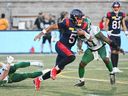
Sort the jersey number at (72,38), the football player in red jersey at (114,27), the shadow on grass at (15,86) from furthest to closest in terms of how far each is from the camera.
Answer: the football player in red jersey at (114,27)
the shadow on grass at (15,86)
the jersey number at (72,38)

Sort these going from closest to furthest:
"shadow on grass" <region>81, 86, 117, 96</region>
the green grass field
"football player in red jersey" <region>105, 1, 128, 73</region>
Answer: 1. "shadow on grass" <region>81, 86, 117, 96</region>
2. the green grass field
3. "football player in red jersey" <region>105, 1, 128, 73</region>

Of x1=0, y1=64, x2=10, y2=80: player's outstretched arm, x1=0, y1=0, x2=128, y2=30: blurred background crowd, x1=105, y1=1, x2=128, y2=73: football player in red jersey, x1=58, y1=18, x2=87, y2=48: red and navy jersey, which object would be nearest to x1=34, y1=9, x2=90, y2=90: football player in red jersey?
x1=58, y1=18, x2=87, y2=48: red and navy jersey

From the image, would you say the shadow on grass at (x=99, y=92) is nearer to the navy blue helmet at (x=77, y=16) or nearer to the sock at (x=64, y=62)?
the sock at (x=64, y=62)

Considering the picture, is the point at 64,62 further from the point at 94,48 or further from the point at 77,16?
the point at 94,48

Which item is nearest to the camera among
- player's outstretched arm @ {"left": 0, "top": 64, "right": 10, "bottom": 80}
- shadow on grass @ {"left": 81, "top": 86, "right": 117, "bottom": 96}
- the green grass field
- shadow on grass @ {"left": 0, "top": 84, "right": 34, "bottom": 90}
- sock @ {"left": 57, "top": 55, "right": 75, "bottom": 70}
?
shadow on grass @ {"left": 81, "top": 86, "right": 117, "bottom": 96}

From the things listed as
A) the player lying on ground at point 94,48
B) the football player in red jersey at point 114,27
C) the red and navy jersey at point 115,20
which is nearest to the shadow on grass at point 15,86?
the player lying on ground at point 94,48

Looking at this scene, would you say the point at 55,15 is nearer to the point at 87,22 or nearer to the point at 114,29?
the point at 114,29

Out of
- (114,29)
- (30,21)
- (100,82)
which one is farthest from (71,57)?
(30,21)

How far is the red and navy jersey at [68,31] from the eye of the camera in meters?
12.4

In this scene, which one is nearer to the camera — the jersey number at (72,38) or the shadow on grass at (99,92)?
the shadow on grass at (99,92)

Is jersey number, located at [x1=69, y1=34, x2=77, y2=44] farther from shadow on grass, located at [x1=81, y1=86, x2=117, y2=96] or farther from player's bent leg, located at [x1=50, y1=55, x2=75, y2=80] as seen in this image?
shadow on grass, located at [x1=81, y1=86, x2=117, y2=96]

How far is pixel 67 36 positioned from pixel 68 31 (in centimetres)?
14

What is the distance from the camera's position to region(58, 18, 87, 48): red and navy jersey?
40.5 ft

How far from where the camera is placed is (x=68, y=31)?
A: 40.8 feet
